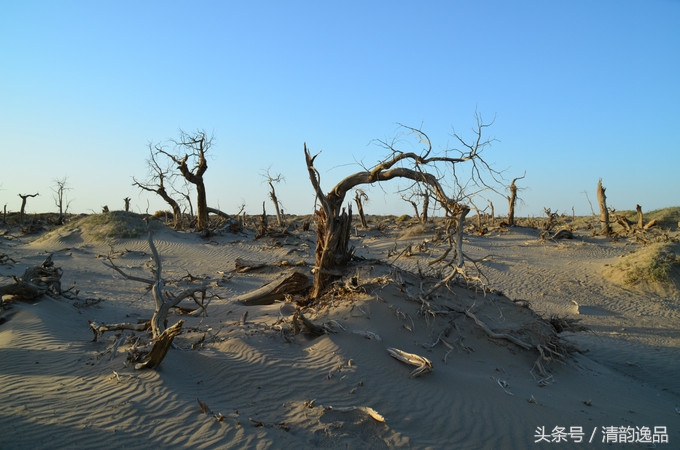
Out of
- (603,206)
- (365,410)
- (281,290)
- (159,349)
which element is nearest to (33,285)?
(281,290)

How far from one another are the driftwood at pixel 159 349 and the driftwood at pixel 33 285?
4843mm

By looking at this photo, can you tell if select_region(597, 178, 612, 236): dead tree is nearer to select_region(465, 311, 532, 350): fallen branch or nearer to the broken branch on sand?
select_region(465, 311, 532, 350): fallen branch

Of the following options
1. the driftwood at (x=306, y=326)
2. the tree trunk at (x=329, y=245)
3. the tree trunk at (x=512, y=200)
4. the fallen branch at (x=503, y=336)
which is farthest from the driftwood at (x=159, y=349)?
the tree trunk at (x=512, y=200)

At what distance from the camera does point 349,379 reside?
17.8 feet

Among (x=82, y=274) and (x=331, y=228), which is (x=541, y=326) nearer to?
(x=331, y=228)

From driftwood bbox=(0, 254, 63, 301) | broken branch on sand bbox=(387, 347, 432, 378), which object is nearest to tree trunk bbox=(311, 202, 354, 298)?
broken branch on sand bbox=(387, 347, 432, 378)

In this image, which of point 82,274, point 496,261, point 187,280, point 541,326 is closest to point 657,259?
point 496,261

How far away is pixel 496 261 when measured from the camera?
16047 mm

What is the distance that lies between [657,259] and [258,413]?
13141mm

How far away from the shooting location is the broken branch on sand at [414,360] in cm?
561

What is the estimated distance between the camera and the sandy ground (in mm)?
4348

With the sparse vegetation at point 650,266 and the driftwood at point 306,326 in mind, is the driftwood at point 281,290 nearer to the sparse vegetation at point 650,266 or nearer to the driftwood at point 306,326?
the driftwood at point 306,326

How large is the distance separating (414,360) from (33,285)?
743 centimetres

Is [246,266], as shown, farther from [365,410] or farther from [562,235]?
[562,235]
